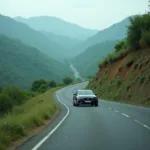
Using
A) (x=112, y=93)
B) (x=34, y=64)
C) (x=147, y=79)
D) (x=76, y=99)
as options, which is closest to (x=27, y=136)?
(x=76, y=99)

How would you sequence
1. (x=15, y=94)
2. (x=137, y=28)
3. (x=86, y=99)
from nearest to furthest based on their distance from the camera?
(x=86, y=99), (x=137, y=28), (x=15, y=94)

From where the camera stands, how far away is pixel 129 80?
177ft

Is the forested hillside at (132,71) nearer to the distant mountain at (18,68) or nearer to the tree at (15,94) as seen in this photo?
the tree at (15,94)

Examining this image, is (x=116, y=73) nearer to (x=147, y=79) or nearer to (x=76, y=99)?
(x=147, y=79)

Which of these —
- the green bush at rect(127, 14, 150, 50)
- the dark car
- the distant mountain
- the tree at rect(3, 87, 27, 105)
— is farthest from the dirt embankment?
the distant mountain

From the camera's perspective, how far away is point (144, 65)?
51625 mm

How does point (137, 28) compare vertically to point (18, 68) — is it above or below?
above

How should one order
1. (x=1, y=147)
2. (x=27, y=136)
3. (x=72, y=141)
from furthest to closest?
(x=27, y=136) → (x=72, y=141) → (x=1, y=147)

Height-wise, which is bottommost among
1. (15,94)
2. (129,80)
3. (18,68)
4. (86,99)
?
(15,94)

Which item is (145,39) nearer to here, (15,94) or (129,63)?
(129,63)

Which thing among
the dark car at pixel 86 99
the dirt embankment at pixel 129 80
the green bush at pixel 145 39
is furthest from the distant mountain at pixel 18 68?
the dark car at pixel 86 99

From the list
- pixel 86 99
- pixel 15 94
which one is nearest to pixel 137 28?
pixel 86 99

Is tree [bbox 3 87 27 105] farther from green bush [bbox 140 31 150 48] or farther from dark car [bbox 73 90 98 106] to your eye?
dark car [bbox 73 90 98 106]

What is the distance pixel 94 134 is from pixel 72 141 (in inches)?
78.5
